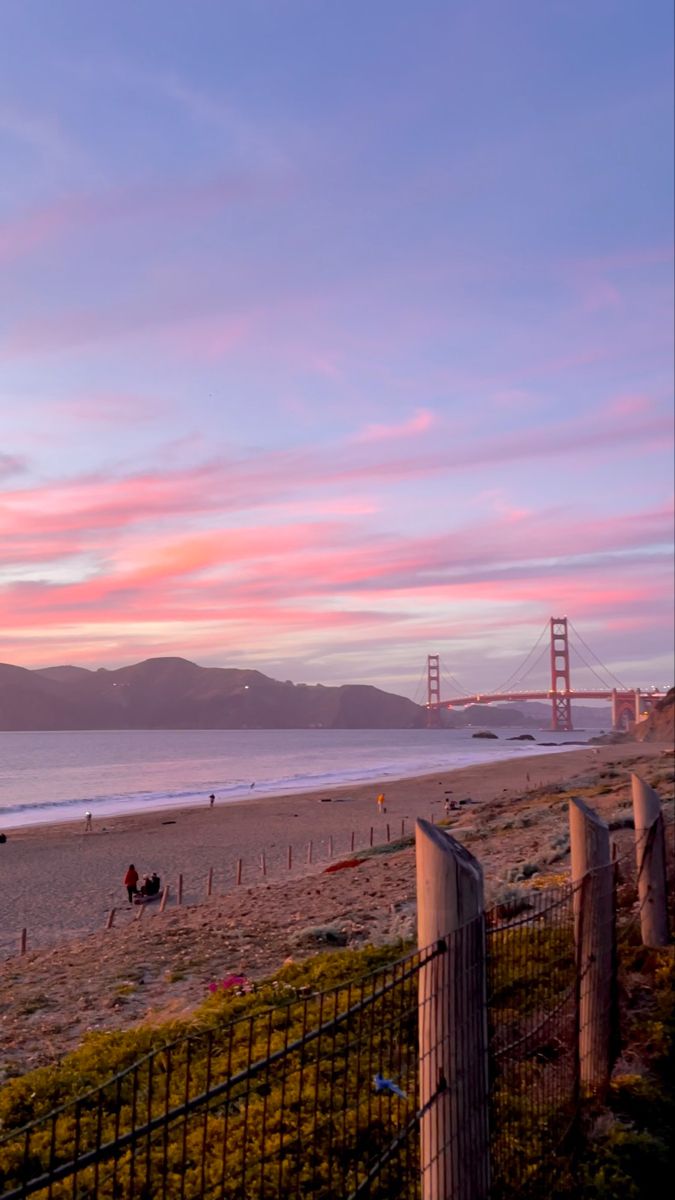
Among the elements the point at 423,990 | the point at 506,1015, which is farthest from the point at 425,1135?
the point at 506,1015

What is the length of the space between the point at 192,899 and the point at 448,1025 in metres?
26.3

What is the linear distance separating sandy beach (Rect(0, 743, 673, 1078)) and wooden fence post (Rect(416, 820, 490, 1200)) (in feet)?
27.0

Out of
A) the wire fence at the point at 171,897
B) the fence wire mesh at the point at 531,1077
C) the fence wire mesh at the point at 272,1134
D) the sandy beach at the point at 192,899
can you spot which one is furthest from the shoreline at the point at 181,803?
the fence wire mesh at the point at 531,1077

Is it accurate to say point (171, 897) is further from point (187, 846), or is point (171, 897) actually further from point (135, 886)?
point (187, 846)

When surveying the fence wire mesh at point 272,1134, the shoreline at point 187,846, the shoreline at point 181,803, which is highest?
the fence wire mesh at point 272,1134

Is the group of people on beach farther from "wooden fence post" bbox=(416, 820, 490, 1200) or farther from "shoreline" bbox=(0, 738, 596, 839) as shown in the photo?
"wooden fence post" bbox=(416, 820, 490, 1200)

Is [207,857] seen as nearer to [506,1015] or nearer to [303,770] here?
[506,1015]

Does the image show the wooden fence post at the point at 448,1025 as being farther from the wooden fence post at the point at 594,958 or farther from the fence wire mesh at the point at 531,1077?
the wooden fence post at the point at 594,958

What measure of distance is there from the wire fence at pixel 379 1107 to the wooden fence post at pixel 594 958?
0.07ft

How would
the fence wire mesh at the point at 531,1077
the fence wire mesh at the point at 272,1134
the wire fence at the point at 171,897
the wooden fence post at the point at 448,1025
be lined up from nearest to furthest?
the wooden fence post at the point at 448,1025 < the fence wire mesh at the point at 272,1134 < the fence wire mesh at the point at 531,1077 < the wire fence at the point at 171,897

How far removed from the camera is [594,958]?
652cm

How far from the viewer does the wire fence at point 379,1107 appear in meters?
4.32

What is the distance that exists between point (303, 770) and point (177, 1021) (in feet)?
337

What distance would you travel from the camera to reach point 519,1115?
5863 mm
